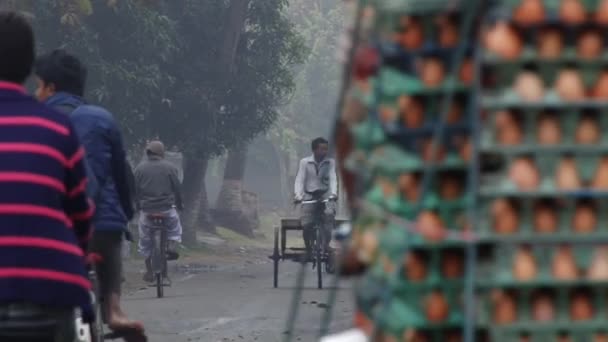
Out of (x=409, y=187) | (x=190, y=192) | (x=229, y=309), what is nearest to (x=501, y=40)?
(x=409, y=187)

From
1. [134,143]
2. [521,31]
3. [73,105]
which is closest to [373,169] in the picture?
[521,31]

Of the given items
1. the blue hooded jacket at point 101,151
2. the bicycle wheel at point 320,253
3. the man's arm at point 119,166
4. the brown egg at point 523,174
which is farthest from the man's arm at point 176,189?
the brown egg at point 523,174

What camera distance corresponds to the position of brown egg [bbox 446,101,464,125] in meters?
3.74

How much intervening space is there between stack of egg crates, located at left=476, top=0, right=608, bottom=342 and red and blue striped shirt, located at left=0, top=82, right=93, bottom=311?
200cm

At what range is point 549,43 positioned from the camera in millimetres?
3658

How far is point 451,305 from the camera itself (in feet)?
12.3

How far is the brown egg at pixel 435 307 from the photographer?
3.74 meters

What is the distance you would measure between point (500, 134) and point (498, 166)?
83 mm

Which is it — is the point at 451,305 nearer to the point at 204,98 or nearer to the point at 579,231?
the point at 579,231

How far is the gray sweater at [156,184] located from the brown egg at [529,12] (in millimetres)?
15494

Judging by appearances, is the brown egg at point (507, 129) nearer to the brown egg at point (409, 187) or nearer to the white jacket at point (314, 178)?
the brown egg at point (409, 187)

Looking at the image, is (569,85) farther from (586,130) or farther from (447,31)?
(447,31)

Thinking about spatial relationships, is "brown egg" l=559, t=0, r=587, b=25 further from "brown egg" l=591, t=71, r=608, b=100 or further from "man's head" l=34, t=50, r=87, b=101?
"man's head" l=34, t=50, r=87, b=101

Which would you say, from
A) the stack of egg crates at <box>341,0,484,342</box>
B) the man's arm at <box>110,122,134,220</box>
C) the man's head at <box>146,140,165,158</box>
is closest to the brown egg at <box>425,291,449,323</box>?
the stack of egg crates at <box>341,0,484,342</box>
